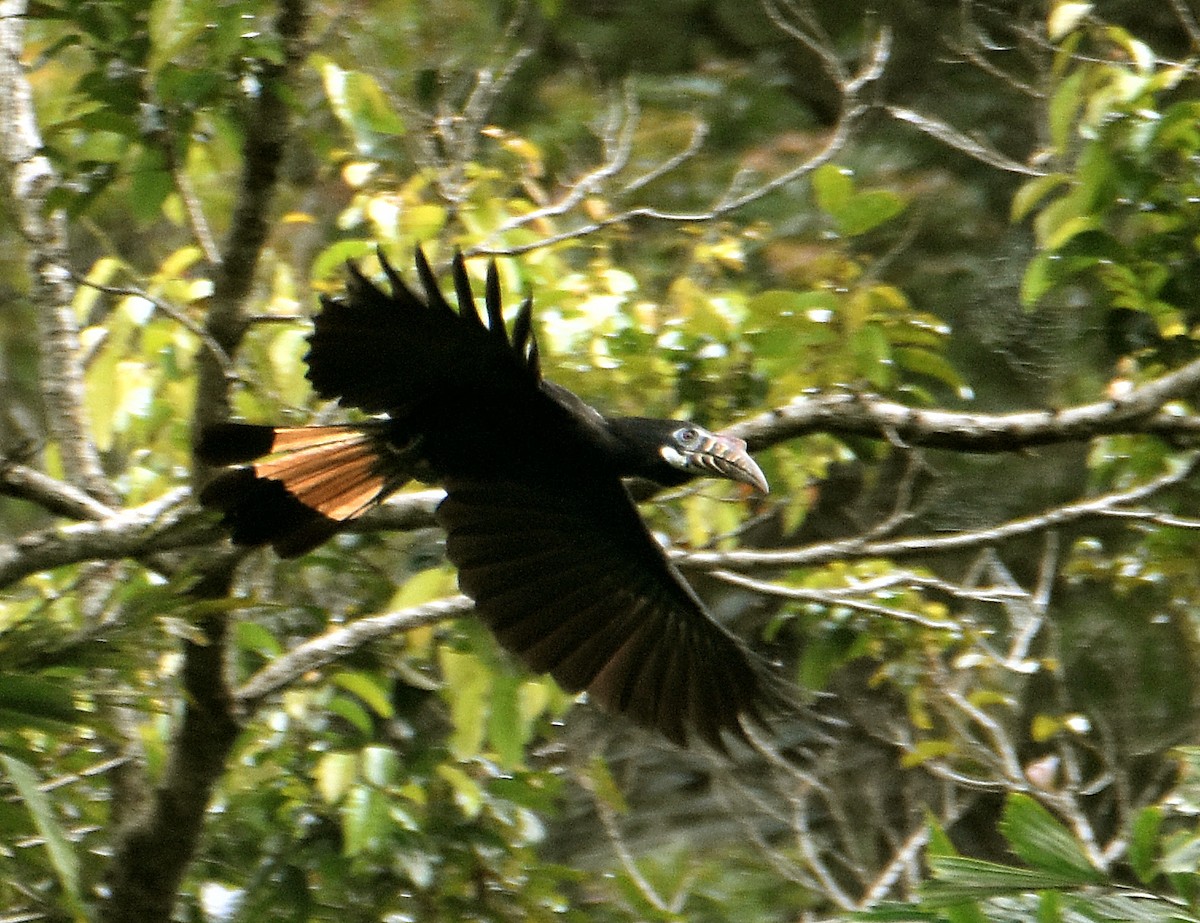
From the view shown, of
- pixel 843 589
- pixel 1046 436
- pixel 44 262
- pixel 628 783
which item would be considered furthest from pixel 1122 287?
pixel 628 783

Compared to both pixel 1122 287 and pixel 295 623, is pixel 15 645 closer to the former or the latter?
pixel 295 623

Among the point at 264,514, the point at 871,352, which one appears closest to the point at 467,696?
the point at 264,514

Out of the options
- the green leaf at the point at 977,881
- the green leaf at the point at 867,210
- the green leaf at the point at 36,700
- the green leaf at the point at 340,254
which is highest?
the green leaf at the point at 867,210

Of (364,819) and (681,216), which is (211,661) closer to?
(364,819)

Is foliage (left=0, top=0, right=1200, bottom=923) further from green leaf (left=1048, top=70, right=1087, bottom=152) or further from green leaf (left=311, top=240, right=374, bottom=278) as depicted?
green leaf (left=311, top=240, right=374, bottom=278)

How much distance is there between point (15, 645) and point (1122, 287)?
7.43 ft

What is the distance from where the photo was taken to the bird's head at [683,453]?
118 inches

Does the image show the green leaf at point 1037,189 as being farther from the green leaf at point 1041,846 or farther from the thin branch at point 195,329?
the thin branch at point 195,329

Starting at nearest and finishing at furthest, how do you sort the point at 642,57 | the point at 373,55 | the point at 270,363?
the point at 270,363
the point at 373,55
the point at 642,57

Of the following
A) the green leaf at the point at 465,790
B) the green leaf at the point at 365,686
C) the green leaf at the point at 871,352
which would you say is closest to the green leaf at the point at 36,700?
the green leaf at the point at 365,686

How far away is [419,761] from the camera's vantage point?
3.56 m

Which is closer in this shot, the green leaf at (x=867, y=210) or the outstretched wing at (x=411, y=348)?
the outstretched wing at (x=411, y=348)

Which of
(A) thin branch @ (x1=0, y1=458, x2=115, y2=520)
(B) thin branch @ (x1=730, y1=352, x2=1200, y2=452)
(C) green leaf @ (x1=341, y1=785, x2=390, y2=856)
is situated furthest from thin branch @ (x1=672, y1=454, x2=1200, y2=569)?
(A) thin branch @ (x1=0, y1=458, x2=115, y2=520)

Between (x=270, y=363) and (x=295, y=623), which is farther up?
(x=270, y=363)
